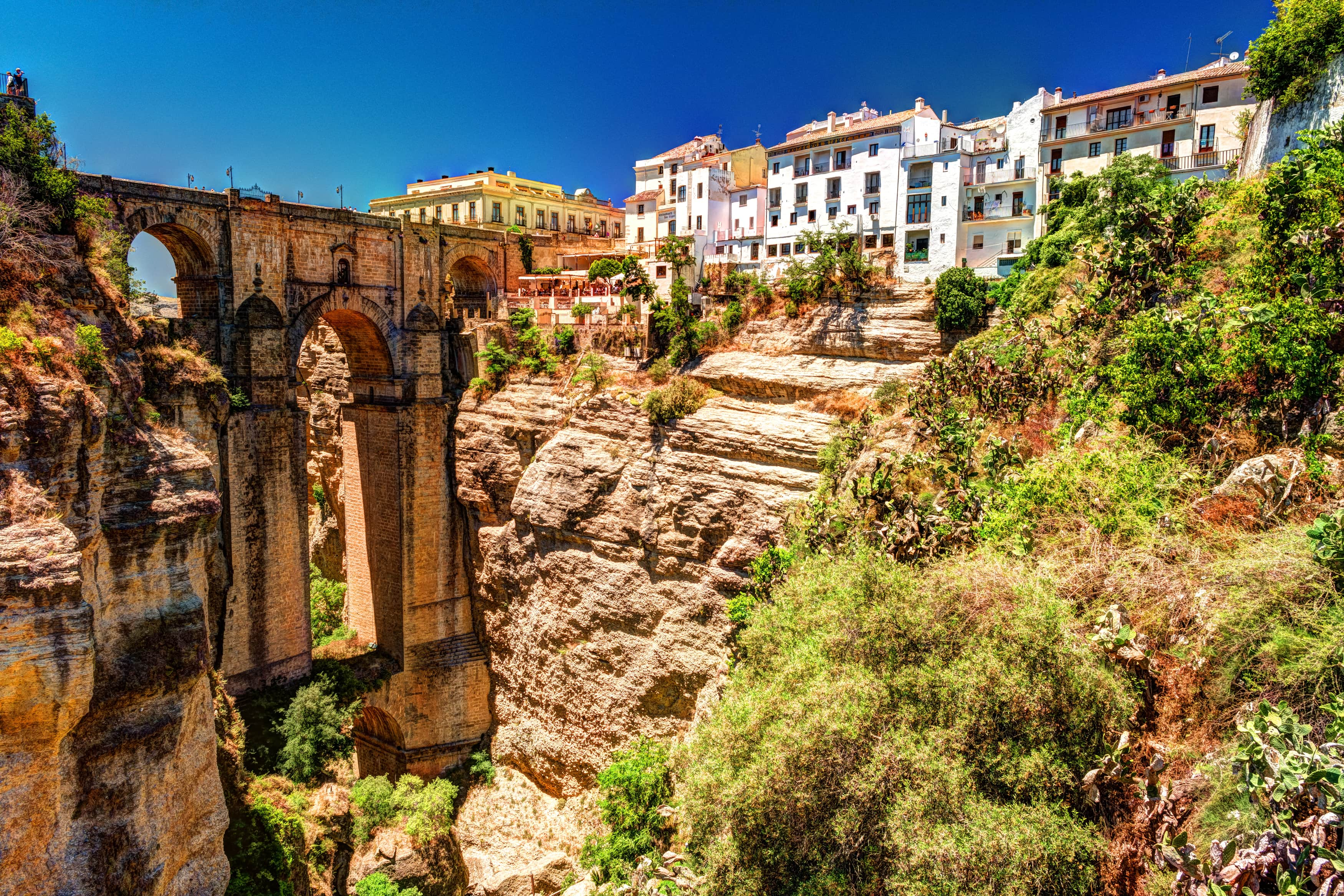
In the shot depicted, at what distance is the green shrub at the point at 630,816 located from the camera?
1587 centimetres

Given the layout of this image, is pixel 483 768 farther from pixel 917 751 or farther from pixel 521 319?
pixel 917 751

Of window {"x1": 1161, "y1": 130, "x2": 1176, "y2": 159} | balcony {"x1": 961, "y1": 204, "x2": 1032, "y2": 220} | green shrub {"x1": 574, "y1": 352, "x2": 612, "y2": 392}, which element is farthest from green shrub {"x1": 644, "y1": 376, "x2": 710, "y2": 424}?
window {"x1": 1161, "y1": 130, "x2": 1176, "y2": 159}

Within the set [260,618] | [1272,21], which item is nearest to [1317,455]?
[1272,21]

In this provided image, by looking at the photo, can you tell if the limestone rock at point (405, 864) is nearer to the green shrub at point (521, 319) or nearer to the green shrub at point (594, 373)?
the green shrub at point (594, 373)

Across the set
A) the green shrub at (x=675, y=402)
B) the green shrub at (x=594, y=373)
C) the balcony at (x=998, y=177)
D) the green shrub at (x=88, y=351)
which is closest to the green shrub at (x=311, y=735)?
the green shrub at (x=88, y=351)

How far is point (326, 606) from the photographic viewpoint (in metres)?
26.8

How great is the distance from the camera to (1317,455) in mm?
10062

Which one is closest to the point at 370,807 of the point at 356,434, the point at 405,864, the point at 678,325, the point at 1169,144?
the point at 405,864

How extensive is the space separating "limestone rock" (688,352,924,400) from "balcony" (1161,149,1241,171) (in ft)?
46.9

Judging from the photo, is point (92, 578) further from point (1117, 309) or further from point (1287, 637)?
point (1117, 309)

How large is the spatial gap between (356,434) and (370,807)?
35.3 feet

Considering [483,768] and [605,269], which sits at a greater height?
[605,269]

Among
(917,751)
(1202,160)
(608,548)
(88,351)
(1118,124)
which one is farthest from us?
(1118,124)

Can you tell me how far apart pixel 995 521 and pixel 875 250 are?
1657cm
